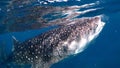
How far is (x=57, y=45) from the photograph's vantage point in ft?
27.9

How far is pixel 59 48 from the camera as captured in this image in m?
8.32

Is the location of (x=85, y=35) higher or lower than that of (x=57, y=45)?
higher

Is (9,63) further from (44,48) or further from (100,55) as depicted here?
(100,55)

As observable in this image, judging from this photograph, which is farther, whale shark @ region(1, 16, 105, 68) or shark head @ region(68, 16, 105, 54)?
whale shark @ region(1, 16, 105, 68)

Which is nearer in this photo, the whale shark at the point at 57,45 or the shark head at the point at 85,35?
the shark head at the point at 85,35

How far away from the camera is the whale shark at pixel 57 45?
8.19 meters

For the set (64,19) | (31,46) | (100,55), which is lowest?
(100,55)

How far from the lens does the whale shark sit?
8188 mm

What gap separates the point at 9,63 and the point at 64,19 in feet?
36.4

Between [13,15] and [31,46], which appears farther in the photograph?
[13,15]

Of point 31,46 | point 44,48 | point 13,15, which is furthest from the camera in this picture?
point 13,15

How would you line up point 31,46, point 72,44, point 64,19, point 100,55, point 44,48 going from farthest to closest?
point 100,55, point 64,19, point 31,46, point 44,48, point 72,44

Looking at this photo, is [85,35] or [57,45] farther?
[57,45]

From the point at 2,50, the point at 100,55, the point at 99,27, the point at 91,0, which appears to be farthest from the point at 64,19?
the point at 100,55
